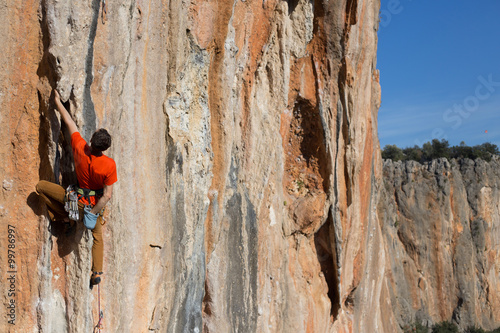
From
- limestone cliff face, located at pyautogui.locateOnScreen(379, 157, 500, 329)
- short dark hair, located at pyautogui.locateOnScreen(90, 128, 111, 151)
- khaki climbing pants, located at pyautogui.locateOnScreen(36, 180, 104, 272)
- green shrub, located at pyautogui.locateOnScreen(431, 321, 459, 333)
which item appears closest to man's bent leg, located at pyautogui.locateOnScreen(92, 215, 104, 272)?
khaki climbing pants, located at pyautogui.locateOnScreen(36, 180, 104, 272)

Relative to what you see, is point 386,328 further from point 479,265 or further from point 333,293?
point 479,265

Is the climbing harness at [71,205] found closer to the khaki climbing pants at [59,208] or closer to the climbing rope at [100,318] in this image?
the khaki climbing pants at [59,208]

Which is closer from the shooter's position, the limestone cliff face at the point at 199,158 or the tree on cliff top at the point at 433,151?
the limestone cliff face at the point at 199,158

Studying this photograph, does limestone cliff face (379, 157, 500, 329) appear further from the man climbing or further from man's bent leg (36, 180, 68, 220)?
man's bent leg (36, 180, 68, 220)

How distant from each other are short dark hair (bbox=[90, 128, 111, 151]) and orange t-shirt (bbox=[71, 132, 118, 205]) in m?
0.13

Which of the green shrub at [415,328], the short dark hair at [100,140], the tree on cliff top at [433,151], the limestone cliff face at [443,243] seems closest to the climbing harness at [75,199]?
the short dark hair at [100,140]

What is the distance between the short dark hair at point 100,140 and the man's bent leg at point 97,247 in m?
0.81

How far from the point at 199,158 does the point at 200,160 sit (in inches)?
1.3

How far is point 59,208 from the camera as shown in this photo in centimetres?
455

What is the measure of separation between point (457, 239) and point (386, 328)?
45.8 ft

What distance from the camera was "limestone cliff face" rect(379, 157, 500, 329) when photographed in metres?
24.3

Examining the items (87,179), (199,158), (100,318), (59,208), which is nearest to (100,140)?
(87,179)

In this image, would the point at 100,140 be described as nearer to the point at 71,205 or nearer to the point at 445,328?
the point at 71,205

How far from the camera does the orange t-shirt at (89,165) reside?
4336 millimetres
